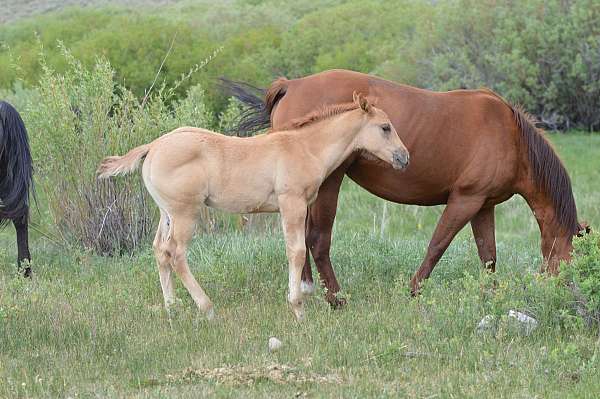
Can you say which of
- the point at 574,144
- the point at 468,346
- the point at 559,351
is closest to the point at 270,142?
the point at 468,346

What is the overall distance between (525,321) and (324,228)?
2.05m

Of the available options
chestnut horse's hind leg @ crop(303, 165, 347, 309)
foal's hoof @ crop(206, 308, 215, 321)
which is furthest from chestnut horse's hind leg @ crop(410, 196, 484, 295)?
foal's hoof @ crop(206, 308, 215, 321)

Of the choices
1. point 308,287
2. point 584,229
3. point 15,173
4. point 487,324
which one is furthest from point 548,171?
point 15,173

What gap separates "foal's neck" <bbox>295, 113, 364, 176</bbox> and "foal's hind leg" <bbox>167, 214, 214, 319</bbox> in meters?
1.07

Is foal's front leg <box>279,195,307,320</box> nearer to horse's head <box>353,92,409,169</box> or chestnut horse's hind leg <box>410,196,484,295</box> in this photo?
horse's head <box>353,92,409,169</box>

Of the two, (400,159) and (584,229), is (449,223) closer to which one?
(400,159)

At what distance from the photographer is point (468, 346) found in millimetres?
6367

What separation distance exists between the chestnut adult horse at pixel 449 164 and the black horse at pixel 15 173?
8.95 feet

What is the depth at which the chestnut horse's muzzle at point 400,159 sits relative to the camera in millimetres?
7355

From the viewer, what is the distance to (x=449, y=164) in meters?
7.99

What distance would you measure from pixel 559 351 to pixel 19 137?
222 inches

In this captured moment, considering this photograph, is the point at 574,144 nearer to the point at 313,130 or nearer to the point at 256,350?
the point at 313,130

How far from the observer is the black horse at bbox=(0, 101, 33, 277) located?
925 cm

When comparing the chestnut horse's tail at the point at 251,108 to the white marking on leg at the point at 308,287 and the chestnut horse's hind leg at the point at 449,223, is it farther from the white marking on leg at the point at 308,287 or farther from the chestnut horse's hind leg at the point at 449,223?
the chestnut horse's hind leg at the point at 449,223
